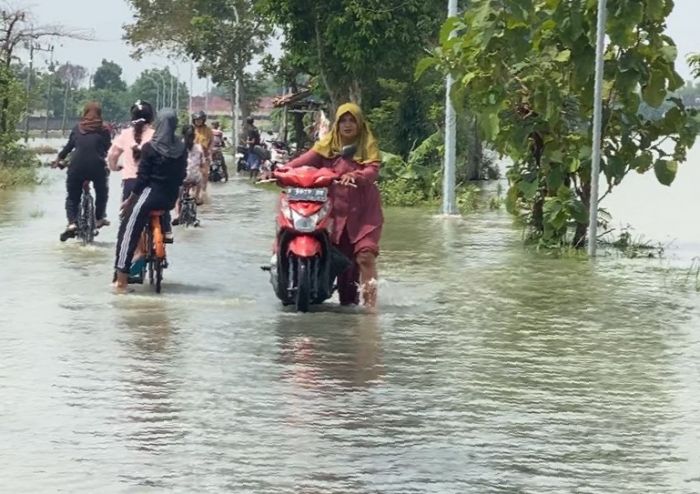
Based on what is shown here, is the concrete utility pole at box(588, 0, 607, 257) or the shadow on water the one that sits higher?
the concrete utility pole at box(588, 0, 607, 257)

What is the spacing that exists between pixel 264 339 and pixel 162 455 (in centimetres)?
384

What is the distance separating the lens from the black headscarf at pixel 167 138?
45.8ft

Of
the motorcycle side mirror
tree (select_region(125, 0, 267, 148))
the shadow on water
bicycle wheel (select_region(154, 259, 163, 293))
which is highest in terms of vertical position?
tree (select_region(125, 0, 267, 148))

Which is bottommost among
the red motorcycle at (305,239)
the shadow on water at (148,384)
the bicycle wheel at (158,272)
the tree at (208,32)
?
the shadow on water at (148,384)

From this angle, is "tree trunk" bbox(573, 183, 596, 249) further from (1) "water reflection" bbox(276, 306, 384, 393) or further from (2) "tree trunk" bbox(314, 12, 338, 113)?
(2) "tree trunk" bbox(314, 12, 338, 113)

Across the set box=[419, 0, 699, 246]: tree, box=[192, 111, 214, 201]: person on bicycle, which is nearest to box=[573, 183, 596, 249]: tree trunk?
box=[419, 0, 699, 246]: tree

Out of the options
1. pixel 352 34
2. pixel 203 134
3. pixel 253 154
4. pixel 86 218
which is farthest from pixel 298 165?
pixel 253 154

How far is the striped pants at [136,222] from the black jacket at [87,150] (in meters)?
4.47

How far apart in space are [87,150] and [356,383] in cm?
962

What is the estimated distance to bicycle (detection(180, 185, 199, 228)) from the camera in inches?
870

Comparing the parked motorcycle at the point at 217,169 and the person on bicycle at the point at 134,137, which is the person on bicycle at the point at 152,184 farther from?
the parked motorcycle at the point at 217,169

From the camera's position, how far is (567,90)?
59.3ft

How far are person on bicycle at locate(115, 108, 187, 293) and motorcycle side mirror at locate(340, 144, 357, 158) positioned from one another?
1855 millimetres

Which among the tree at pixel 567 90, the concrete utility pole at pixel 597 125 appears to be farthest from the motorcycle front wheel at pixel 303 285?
the concrete utility pole at pixel 597 125
